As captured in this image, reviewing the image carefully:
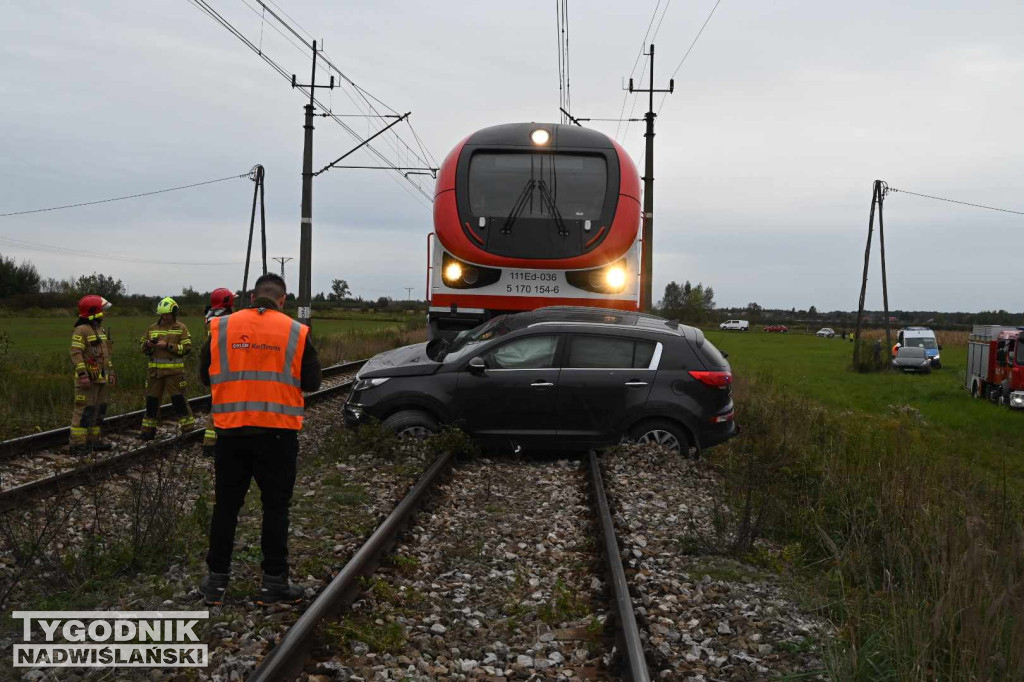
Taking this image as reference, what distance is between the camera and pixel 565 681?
3.91m

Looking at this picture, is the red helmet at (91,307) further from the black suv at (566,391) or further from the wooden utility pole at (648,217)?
the wooden utility pole at (648,217)

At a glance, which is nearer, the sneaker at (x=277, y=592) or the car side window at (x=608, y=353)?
the sneaker at (x=277, y=592)

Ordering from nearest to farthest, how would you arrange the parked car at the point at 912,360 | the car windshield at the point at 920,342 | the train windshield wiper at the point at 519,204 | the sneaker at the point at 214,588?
the sneaker at the point at 214,588 < the train windshield wiper at the point at 519,204 < the parked car at the point at 912,360 < the car windshield at the point at 920,342

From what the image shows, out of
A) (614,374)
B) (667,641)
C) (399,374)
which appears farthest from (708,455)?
(667,641)

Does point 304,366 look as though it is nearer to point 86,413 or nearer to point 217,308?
point 217,308

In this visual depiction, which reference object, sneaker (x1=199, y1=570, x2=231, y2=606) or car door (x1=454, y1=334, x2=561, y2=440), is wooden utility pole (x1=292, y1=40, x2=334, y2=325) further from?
sneaker (x1=199, y1=570, x2=231, y2=606)

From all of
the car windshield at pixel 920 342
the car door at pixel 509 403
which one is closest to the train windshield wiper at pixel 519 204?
the car door at pixel 509 403

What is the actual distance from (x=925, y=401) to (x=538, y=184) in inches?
665

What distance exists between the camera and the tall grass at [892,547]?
11.5 ft

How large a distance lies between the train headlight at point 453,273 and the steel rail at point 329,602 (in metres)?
4.95

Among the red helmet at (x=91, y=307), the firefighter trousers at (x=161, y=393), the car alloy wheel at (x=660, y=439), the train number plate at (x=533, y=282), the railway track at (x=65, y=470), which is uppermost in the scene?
the train number plate at (x=533, y=282)

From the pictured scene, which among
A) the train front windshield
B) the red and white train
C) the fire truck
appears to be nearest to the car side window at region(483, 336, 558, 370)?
the red and white train

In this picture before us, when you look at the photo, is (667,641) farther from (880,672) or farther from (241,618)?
(241,618)

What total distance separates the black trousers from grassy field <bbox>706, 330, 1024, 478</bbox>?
5.34 meters
